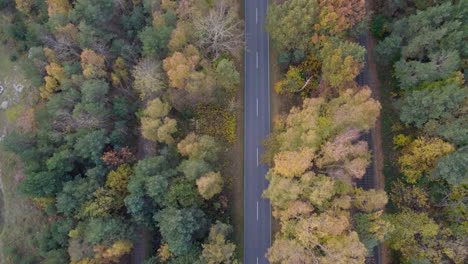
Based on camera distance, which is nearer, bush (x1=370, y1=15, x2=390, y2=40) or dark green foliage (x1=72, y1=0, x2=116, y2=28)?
bush (x1=370, y1=15, x2=390, y2=40)

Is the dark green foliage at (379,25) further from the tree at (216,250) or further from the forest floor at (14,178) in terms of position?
the forest floor at (14,178)

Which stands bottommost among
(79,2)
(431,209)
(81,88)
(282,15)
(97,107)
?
(431,209)

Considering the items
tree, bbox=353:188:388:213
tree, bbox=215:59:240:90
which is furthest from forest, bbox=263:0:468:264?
tree, bbox=215:59:240:90

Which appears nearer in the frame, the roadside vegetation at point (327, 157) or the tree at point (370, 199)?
the roadside vegetation at point (327, 157)

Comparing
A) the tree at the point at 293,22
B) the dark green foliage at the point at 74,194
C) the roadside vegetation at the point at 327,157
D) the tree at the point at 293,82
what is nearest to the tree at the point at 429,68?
the roadside vegetation at the point at 327,157

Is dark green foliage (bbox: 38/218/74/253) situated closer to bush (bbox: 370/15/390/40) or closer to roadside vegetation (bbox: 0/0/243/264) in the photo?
roadside vegetation (bbox: 0/0/243/264)

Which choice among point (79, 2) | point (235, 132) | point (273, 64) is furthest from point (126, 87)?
point (273, 64)

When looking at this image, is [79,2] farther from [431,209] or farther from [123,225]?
[431,209]
